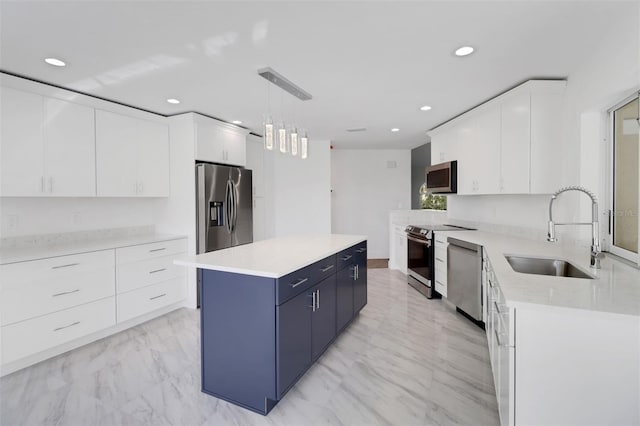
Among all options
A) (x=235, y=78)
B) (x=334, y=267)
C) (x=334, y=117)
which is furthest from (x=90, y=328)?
(x=334, y=117)

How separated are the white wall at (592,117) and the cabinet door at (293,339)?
7.45ft

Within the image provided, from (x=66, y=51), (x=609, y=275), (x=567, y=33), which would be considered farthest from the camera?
(x=66, y=51)

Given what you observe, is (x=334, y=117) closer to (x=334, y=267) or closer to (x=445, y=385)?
(x=334, y=267)

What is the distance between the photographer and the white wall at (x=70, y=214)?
9.30 ft

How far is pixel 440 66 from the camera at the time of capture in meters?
2.43

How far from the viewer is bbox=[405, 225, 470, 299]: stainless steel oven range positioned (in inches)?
155

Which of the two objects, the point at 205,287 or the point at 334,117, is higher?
the point at 334,117

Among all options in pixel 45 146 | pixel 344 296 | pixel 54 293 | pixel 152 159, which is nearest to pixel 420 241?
pixel 344 296

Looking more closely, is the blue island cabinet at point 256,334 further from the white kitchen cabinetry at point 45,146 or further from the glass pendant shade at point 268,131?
the white kitchen cabinetry at point 45,146

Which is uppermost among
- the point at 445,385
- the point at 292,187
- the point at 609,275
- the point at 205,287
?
the point at 292,187

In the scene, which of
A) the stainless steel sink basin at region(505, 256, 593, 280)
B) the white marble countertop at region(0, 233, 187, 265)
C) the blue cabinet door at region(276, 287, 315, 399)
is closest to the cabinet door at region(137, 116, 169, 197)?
the white marble countertop at region(0, 233, 187, 265)

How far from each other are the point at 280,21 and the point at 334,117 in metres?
2.18

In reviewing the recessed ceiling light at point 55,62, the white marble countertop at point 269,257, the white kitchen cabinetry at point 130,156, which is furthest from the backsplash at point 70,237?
the white marble countertop at point 269,257

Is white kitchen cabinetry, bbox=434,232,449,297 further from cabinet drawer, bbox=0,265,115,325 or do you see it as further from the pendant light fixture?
cabinet drawer, bbox=0,265,115,325
